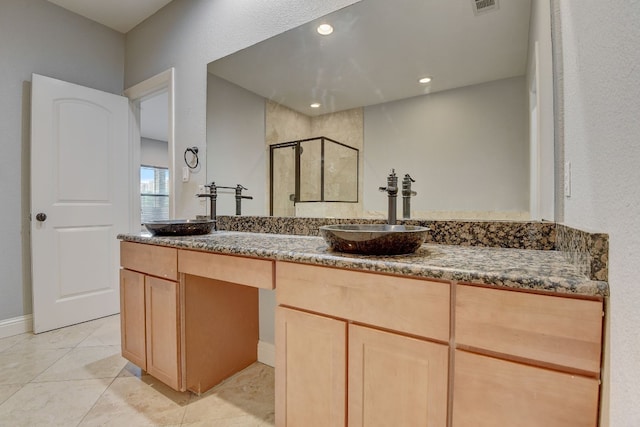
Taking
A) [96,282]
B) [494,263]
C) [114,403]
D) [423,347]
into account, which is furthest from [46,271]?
[494,263]

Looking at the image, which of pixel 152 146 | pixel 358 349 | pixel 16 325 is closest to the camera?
pixel 358 349

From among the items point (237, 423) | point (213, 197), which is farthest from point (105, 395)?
point (213, 197)

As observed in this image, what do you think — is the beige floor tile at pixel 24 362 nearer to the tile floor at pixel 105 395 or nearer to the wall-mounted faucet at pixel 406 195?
the tile floor at pixel 105 395

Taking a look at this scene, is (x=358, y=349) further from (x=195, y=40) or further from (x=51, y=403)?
(x=195, y=40)

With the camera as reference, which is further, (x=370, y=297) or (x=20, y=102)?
(x=20, y=102)

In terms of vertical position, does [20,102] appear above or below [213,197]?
above

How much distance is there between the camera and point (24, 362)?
6.53ft

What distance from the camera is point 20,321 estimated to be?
2.44 meters

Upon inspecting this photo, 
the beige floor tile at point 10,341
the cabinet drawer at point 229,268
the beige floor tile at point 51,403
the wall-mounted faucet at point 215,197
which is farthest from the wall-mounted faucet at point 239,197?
the beige floor tile at point 10,341

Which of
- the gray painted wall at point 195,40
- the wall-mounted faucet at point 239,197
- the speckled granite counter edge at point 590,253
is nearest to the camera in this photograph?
the speckled granite counter edge at point 590,253

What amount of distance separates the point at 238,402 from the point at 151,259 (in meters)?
0.88

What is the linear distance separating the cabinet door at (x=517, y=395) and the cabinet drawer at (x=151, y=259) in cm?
131

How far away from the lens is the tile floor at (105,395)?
4.80 feet

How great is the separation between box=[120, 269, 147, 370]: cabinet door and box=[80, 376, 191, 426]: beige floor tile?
0.40 ft
